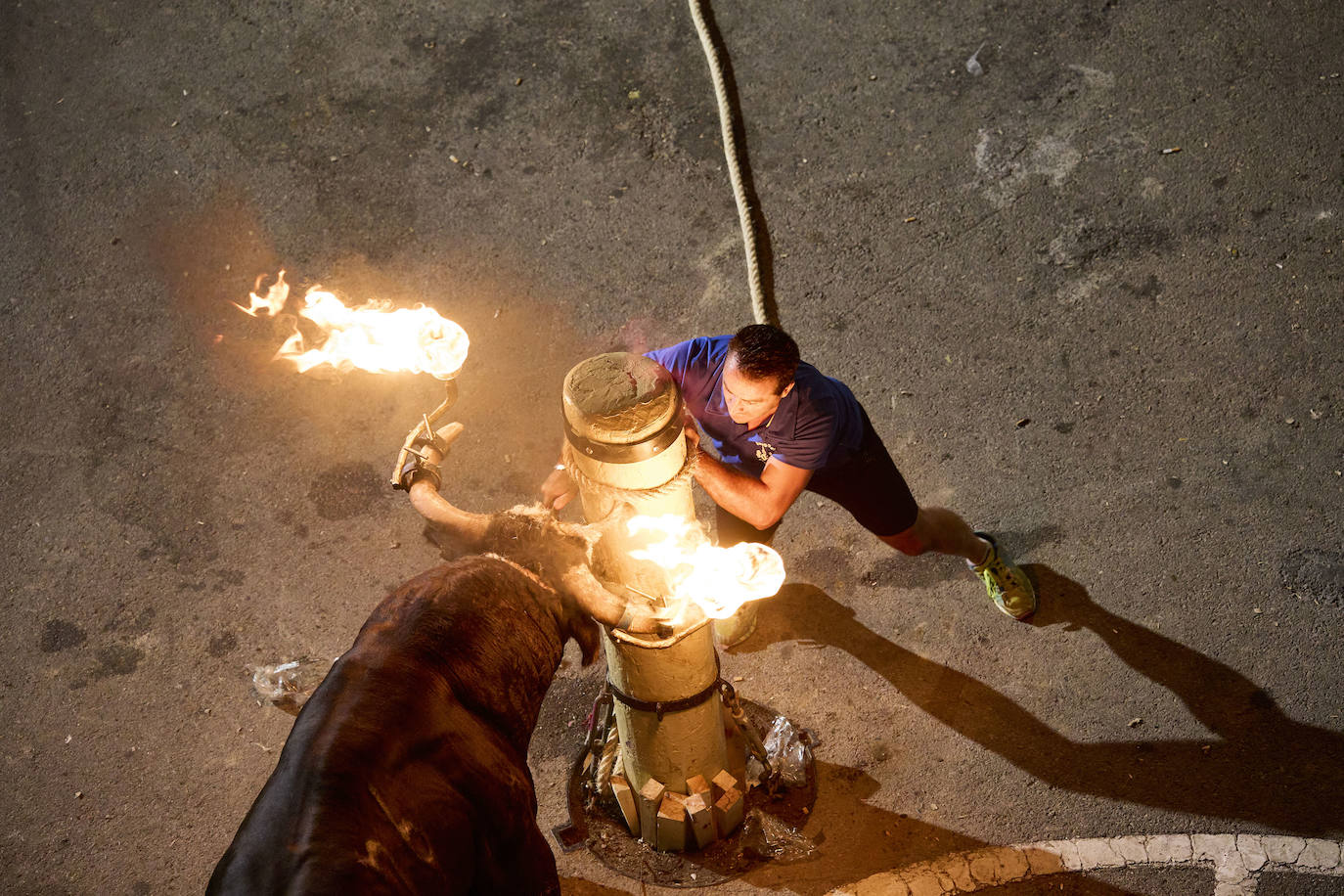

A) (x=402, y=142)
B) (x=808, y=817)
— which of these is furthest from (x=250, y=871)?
(x=402, y=142)

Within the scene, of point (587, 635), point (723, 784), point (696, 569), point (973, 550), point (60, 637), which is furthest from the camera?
point (60, 637)

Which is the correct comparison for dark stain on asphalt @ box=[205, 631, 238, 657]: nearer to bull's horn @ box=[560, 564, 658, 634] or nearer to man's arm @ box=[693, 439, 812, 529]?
man's arm @ box=[693, 439, 812, 529]

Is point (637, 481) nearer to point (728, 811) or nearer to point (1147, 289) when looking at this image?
point (728, 811)

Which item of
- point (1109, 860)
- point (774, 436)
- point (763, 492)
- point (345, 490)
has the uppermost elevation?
point (774, 436)

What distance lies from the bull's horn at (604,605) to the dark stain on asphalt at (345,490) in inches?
140

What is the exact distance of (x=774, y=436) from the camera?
4230 mm

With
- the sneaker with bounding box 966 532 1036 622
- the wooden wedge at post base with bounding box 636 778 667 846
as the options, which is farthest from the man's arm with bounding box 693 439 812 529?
the sneaker with bounding box 966 532 1036 622

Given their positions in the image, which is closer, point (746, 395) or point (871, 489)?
point (746, 395)

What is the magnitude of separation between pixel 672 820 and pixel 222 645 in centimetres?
295

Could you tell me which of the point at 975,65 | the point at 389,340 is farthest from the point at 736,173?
the point at 389,340

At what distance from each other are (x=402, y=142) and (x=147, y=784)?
5.04 metres

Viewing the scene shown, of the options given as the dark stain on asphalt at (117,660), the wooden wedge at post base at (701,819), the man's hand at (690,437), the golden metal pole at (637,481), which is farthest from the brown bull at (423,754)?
the dark stain on asphalt at (117,660)

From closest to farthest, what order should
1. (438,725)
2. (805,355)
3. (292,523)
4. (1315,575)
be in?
(438,725)
(1315,575)
(292,523)
(805,355)

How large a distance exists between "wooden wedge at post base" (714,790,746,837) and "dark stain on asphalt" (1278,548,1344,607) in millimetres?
3314
